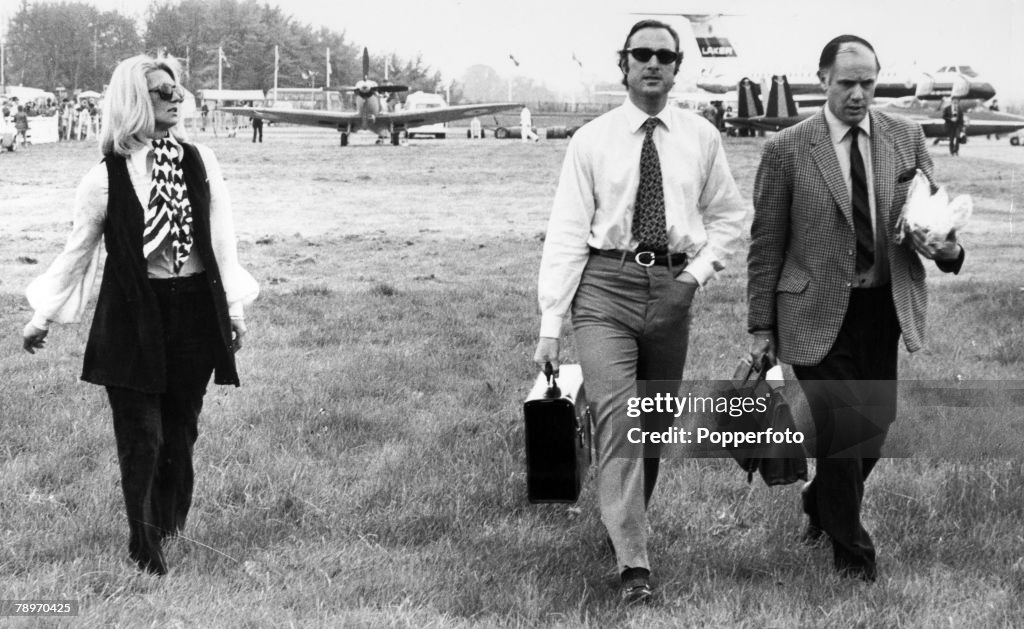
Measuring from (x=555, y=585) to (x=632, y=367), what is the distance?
746 mm

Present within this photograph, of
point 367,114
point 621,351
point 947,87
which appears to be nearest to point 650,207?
point 621,351

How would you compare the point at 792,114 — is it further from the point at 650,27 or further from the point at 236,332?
the point at 236,332

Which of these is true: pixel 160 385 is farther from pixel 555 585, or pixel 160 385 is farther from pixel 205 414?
pixel 205 414

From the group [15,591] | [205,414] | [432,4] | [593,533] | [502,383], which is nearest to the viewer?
[15,591]

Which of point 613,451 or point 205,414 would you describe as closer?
point 613,451

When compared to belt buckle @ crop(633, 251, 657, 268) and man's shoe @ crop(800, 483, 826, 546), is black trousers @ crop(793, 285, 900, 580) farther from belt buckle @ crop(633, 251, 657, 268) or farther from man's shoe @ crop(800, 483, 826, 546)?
belt buckle @ crop(633, 251, 657, 268)

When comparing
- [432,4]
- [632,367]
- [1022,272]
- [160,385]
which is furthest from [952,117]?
[160,385]

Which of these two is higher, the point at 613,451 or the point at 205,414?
the point at 613,451

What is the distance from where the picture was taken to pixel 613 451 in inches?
144

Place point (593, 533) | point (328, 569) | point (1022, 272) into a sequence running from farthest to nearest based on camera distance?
point (1022, 272) → point (593, 533) → point (328, 569)

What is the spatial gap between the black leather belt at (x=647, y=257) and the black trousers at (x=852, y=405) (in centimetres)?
56

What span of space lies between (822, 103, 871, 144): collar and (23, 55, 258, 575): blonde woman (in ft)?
6.74

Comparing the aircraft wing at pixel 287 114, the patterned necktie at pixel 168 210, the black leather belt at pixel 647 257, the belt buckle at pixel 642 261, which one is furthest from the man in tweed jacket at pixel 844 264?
the aircraft wing at pixel 287 114

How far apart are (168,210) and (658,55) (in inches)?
65.4
